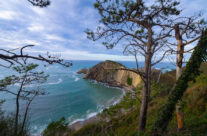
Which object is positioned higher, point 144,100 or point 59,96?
point 144,100

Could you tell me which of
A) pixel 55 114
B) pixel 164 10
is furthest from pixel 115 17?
pixel 55 114

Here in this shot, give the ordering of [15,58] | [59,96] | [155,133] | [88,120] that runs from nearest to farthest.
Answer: [15,58] < [155,133] < [88,120] < [59,96]

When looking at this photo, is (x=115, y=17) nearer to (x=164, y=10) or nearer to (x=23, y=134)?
(x=164, y=10)

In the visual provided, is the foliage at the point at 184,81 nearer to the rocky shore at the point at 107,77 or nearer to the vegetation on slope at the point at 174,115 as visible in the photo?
the vegetation on slope at the point at 174,115

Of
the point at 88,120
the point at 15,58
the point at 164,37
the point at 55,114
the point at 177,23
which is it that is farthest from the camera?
the point at 55,114

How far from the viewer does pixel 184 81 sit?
2676 mm

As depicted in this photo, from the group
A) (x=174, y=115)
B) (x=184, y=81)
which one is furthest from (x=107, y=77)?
(x=174, y=115)

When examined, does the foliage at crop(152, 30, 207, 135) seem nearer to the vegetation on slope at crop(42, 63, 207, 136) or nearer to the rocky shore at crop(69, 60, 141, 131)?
the vegetation on slope at crop(42, 63, 207, 136)

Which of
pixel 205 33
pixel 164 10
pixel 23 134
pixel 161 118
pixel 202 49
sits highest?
pixel 164 10

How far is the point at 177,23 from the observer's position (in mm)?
2893

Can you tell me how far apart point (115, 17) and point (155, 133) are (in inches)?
144

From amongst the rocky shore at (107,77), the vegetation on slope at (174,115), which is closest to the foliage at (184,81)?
the vegetation on slope at (174,115)

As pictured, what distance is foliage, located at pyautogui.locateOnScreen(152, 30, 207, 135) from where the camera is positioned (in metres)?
2.55

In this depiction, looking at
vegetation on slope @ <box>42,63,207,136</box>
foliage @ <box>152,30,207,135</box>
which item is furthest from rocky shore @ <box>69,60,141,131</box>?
foliage @ <box>152,30,207,135</box>
